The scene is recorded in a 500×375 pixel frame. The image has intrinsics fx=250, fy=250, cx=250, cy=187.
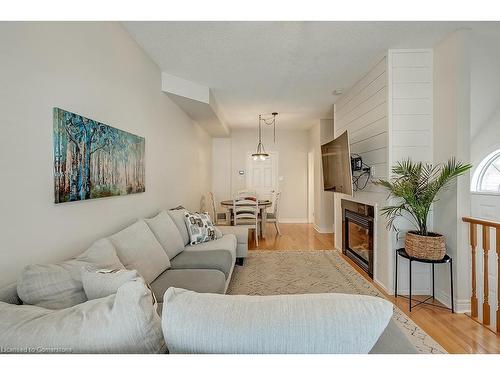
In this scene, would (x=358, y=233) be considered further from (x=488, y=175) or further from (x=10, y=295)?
(x=10, y=295)

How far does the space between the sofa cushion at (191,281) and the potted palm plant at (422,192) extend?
6.13 feet

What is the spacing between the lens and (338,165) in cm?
343

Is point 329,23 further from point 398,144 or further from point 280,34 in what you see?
point 398,144

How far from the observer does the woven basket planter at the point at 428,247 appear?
2316mm

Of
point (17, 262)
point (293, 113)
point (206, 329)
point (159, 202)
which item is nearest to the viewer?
point (206, 329)

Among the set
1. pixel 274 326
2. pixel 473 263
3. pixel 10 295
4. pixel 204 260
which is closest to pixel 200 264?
pixel 204 260

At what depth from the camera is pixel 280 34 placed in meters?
2.45

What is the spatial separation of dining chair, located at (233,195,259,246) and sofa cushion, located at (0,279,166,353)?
3.91 meters

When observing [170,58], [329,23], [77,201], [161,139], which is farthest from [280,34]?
[77,201]

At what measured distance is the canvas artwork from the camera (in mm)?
1587

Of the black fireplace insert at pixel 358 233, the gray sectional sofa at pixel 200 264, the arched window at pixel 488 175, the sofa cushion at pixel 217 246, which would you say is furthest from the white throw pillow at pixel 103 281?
the arched window at pixel 488 175

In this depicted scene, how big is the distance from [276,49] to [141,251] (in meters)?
2.44

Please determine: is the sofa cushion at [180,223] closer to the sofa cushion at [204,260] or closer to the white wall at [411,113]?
the sofa cushion at [204,260]
